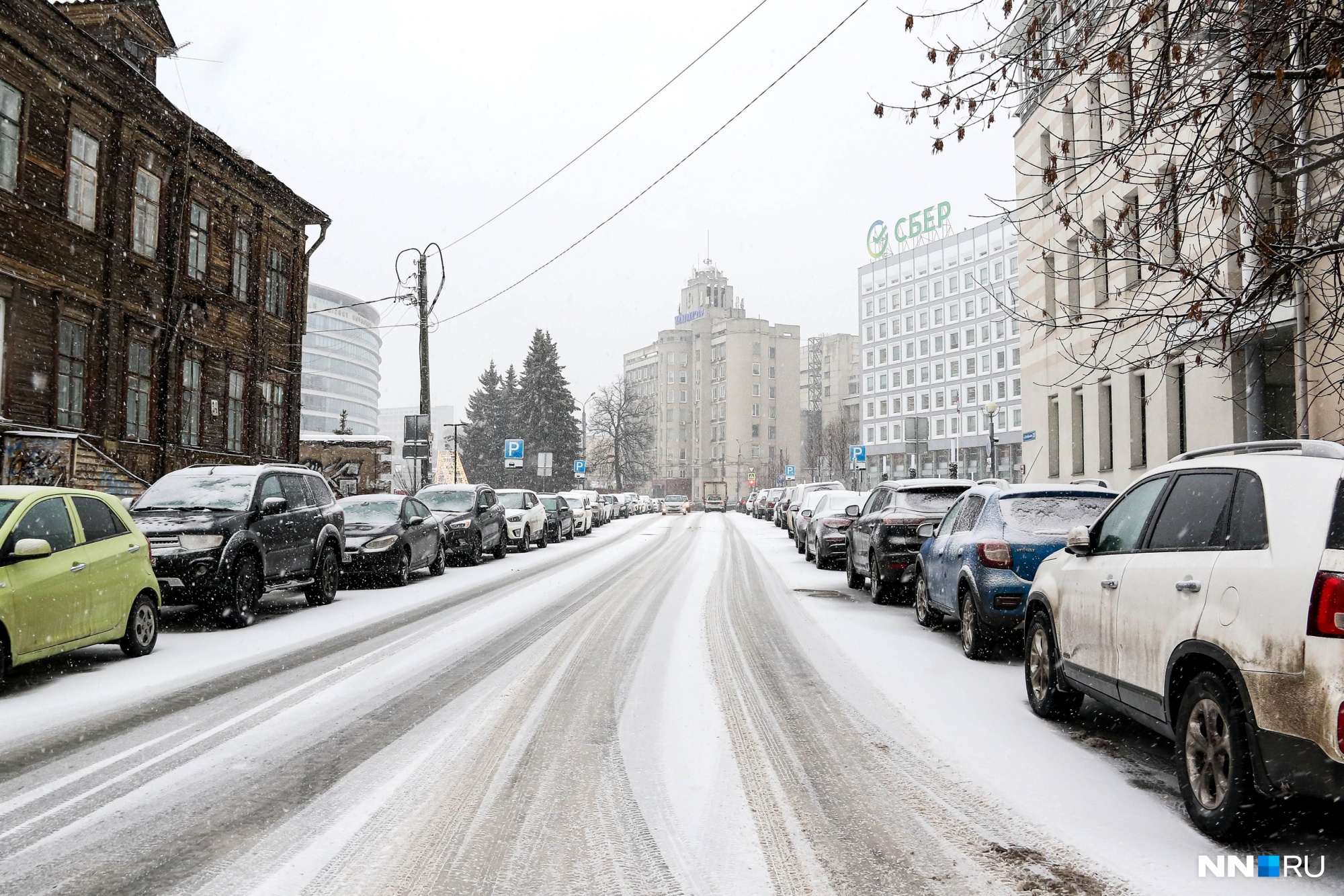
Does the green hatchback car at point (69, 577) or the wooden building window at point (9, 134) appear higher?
the wooden building window at point (9, 134)

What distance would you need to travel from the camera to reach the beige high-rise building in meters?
144

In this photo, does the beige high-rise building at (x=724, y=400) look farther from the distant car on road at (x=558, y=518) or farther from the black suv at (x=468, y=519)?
the black suv at (x=468, y=519)

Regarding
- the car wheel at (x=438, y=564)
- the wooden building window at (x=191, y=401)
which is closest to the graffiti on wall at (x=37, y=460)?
the car wheel at (x=438, y=564)

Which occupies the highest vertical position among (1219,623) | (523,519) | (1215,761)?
(1219,623)

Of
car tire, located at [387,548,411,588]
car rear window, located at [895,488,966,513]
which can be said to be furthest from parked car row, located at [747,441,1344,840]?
car tire, located at [387,548,411,588]

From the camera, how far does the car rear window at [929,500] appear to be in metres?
13.6

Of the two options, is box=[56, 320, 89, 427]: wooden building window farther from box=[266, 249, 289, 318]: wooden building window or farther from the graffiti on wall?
box=[266, 249, 289, 318]: wooden building window

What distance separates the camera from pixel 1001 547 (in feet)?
29.7

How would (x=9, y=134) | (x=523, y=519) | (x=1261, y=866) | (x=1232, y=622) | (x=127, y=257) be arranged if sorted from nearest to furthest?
(x=1261, y=866), (x=1232, y=622), (x=9, y=134), (x=127, y=257), (x=523, y=519)

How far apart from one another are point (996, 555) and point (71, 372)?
59.7 ft

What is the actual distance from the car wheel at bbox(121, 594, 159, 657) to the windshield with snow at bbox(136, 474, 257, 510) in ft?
8.37

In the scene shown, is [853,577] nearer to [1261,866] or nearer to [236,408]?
[1261,866]

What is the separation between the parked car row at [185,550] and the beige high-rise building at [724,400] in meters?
123

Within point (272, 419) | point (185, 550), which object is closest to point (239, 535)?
point (185, 550)
